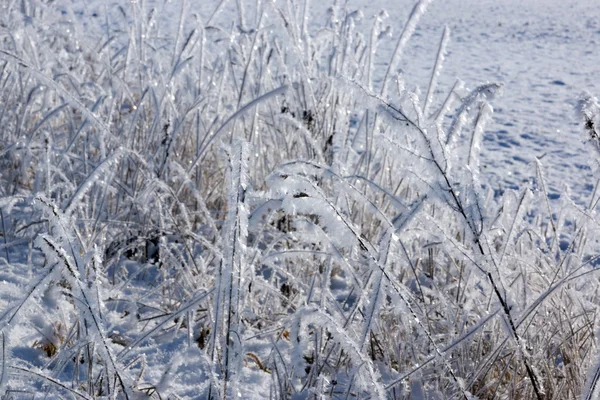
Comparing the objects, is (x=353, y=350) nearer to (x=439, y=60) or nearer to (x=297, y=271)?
(x=297, y=271)

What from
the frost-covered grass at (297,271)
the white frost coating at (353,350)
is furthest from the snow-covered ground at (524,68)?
the white frost coating at (353,350)

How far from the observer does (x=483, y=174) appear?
10.6 ft

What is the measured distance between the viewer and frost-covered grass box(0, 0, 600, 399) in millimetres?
938

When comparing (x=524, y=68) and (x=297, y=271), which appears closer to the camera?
(x=297, y=271)

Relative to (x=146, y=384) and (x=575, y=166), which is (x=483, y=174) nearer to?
(x=575, y=166)

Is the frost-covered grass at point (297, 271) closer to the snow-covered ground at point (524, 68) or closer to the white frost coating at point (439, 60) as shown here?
the white frost coating at point (439, 60)

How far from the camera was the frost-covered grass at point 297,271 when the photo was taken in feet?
3.08

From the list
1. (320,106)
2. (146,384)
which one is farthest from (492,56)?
(146,384)

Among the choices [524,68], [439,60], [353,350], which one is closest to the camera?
[353,350]

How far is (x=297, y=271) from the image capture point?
1.67 metres

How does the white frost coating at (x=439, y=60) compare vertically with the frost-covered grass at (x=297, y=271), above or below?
above

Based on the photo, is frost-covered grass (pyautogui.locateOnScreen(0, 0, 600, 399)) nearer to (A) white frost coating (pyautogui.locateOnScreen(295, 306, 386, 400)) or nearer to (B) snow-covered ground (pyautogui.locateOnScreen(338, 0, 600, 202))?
(A) white frost coating (pyautogui.locateOnScreen(295, 306, 386, 400))

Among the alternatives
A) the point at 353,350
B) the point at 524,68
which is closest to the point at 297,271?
the point at 353,350

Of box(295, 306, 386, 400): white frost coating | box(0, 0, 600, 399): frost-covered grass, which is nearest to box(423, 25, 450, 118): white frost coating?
box(0, 0, 600, 399): frost-covered grass
